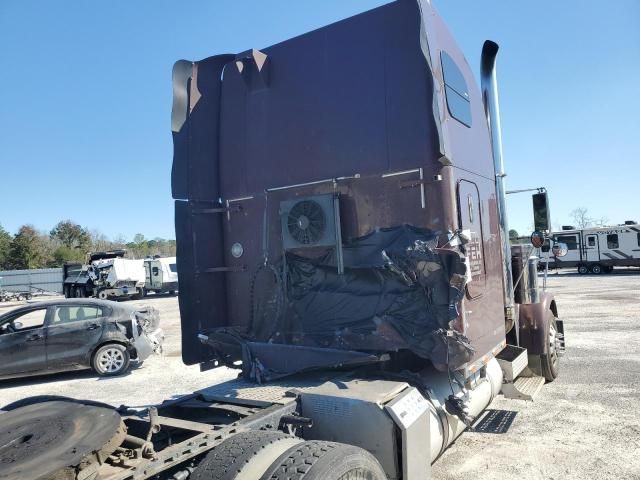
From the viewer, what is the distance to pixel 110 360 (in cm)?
951

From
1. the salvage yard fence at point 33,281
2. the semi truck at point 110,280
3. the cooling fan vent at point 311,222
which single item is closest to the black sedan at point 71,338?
the cooling fan vent at point 311,222

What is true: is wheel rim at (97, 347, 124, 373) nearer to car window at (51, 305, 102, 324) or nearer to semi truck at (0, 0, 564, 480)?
car window at (51, 305, 102, 324)

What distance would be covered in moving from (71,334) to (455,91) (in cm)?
852

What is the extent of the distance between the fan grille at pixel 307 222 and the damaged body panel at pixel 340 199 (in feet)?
0.03

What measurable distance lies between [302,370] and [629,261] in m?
32.0

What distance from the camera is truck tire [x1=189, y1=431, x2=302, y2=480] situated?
2.15m

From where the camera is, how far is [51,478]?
→ 5.98ft

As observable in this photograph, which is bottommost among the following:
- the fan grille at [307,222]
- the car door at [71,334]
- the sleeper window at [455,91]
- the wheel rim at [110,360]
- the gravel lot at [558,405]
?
the gravel lot at [558,405]

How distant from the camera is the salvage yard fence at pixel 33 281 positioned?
42875 mm

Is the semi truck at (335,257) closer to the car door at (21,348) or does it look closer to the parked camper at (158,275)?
the car door at (21,348)

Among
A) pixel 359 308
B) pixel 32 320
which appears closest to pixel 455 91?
pixel 359 308

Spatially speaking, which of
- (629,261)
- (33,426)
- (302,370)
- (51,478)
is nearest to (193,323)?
(302,370)

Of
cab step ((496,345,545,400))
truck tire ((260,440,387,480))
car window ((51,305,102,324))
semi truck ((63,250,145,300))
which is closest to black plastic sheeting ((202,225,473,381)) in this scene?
truck tire ((260,440,387,480))

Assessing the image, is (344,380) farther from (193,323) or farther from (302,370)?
(193,323)
